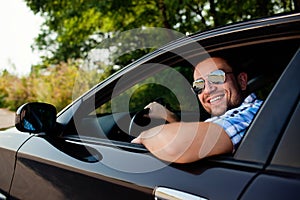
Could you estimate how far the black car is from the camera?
1285mm

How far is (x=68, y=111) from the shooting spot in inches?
90.4

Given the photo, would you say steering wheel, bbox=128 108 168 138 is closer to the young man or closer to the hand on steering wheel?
the hand on steering wheel

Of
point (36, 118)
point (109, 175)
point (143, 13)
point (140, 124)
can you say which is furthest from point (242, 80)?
point (143, 13)

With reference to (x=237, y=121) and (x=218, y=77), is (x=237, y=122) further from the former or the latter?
(x=218, y=77)

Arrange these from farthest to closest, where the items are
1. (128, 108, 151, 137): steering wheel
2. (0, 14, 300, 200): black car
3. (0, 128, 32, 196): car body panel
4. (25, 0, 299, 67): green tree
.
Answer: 1. (25, 0, 299, 67): green tree
2. (0, 128, 32, 196): car body panel
3. (128, 108, 151, 137): steering wheel
4. (0, 14, 300, 200): black car

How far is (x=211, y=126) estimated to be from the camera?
4.99 ft

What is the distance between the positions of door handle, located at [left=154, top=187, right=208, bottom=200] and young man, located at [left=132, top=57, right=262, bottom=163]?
126 millimetres

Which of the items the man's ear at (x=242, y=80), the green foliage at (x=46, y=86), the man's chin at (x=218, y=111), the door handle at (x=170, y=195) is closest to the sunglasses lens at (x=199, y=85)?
the man's chin at (x=218, y=111)

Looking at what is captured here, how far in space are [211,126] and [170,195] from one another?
0.30 meters

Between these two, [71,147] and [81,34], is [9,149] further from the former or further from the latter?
[81,34]

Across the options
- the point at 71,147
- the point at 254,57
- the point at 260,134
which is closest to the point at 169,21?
the point at 254,57

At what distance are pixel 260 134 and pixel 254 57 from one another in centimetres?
132

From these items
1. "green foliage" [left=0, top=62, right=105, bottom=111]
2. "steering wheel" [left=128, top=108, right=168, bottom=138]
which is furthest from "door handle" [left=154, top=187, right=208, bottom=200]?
"green foliage" [left=0, top=62, right=105, bottom=111]

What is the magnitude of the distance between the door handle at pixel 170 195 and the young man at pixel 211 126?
0.13m
